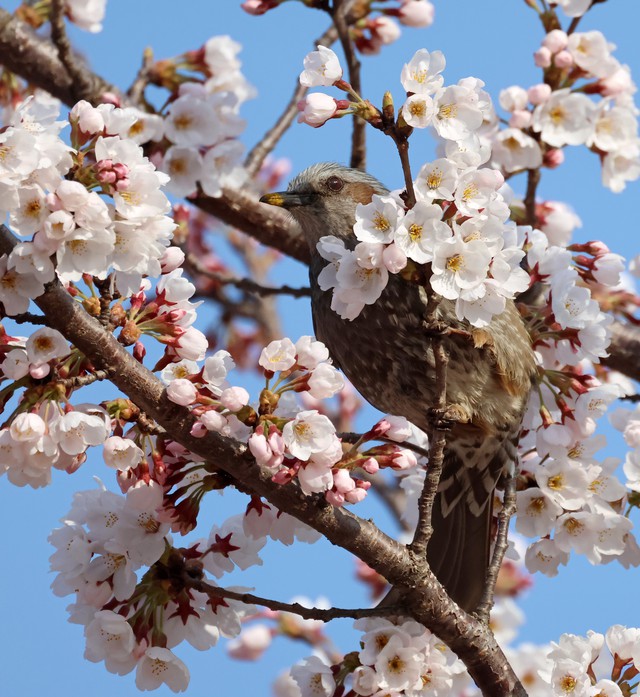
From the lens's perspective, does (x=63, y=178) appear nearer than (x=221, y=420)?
Yes

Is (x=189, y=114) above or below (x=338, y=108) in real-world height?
above

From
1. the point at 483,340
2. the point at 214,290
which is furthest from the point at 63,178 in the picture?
the point at 214,290

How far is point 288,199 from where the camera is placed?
3760 millimetres

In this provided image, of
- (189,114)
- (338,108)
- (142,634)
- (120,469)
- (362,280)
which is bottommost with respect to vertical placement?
(142,634)

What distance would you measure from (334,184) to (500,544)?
61.2 inches

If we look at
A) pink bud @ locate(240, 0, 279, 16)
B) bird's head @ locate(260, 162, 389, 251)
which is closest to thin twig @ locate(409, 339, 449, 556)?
bird's head @ locate(260, 162, 389, 251)

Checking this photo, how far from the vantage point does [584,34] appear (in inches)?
146

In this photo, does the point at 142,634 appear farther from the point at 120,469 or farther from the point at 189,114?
the point at 189,114

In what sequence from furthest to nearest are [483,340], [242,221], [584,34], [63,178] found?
[242,221], [584,34], [483,340], [63,178]

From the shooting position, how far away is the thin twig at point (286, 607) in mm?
2303

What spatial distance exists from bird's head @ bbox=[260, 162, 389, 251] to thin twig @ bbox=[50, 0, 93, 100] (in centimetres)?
104

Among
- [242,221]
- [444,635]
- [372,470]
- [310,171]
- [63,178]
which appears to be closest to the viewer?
[63,178]

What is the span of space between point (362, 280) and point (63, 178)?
2.12 ft

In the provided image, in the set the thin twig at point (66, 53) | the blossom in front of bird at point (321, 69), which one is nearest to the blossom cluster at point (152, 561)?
the blossom in front of bird at point (321, 69)
